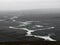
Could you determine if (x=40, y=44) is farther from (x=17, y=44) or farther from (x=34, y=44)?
(x=17, y=44)

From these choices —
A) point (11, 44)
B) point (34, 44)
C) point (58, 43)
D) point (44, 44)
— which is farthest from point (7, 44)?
point (58, 43)

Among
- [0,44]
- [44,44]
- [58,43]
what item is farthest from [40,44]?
[0,44]

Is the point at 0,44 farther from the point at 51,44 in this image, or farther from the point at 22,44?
the point at 51,44

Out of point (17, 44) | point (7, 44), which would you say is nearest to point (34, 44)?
point (17, 44)

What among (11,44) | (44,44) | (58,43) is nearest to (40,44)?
(44,44)

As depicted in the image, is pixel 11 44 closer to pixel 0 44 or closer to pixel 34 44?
pixel 0 44

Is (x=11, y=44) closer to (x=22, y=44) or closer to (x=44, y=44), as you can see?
(x=22, y=44)
